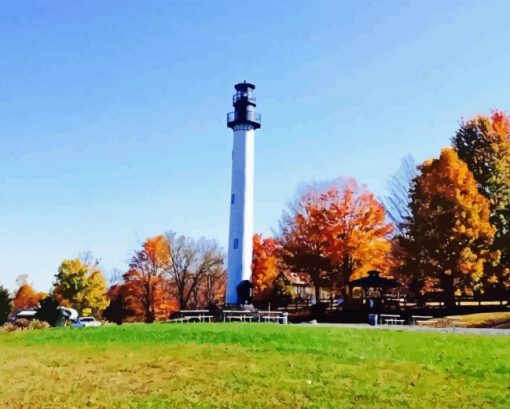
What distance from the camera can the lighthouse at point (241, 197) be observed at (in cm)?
4125

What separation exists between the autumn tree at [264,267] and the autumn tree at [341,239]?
25.6 feet

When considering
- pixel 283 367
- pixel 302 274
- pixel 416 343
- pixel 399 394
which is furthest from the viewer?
pixel 302 274

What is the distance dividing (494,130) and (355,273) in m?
15.6

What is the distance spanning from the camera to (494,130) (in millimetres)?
42219

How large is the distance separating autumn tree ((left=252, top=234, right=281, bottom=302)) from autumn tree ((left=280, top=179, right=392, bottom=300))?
7.80 metres

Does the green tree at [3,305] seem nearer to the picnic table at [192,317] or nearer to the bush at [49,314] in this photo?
the bush at [49,314]

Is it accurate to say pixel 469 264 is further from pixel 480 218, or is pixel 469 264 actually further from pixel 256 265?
pixel 256 265

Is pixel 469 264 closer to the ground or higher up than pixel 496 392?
higher up

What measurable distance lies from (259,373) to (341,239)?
31479 mm

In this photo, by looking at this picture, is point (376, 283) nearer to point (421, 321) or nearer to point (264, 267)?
point (421, 321)

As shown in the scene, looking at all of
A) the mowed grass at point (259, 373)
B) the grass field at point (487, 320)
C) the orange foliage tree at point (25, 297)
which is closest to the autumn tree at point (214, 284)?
the grass field at point (487, 320)

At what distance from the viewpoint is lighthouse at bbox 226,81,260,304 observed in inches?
1624

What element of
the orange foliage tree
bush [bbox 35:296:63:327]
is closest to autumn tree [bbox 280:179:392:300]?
bush [bbox 35:296:63:327]

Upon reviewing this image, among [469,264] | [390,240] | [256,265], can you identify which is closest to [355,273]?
[390,240]
